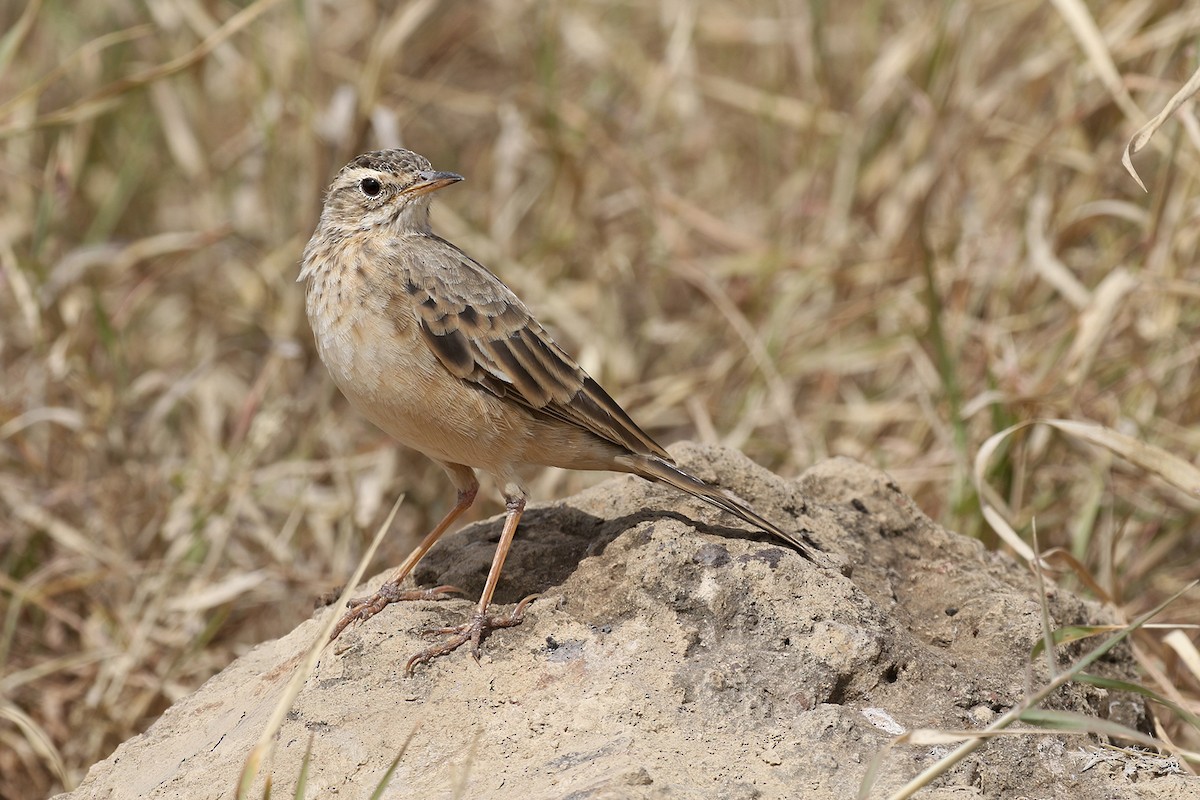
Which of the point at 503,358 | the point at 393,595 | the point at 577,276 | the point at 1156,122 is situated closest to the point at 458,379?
the point at 503,358

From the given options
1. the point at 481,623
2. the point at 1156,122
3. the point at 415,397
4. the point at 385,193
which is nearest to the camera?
the point at 1156,122

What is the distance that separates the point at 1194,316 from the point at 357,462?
4.59m

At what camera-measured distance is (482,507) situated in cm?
761

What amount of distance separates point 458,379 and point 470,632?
3.37 feet

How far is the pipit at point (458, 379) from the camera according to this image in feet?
15.6

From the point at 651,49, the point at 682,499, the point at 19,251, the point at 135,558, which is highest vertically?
the point at 651,49

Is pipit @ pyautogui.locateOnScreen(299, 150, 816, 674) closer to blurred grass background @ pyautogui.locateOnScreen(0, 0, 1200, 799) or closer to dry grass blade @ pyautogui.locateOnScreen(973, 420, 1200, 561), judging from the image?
dry grass blade @ pyautogui.locateOnScreen(973, 420, 1200, 561)

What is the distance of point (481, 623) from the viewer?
426 centimetres

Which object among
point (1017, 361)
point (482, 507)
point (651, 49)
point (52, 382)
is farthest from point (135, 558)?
point (651, 49)

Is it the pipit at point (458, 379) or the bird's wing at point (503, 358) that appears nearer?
the pipit at point (458, 379)

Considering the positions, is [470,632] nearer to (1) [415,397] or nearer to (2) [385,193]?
(1) [415,397]

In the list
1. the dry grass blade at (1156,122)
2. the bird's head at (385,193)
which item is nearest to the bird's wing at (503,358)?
the bird's head at (385,193)

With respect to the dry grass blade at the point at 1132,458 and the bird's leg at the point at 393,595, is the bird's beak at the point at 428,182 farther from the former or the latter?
the dry grass blade at the point at 1132,458

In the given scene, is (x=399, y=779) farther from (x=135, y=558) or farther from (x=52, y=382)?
(x=52, y=382)
